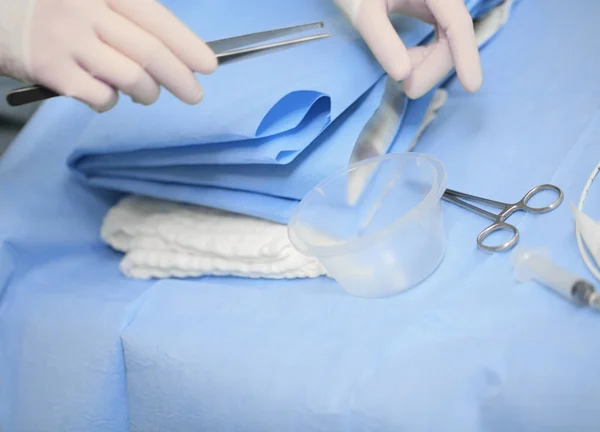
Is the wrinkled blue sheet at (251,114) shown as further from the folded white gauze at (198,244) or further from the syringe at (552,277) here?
the syringe at (552,277)

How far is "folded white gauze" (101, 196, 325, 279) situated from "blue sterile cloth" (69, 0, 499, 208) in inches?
1.1

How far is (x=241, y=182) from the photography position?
70cm

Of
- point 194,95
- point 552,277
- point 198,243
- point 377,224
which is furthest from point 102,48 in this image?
point 552,277

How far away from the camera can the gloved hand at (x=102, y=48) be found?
61 centimetres

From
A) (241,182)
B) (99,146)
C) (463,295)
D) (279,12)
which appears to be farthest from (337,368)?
(279,12)

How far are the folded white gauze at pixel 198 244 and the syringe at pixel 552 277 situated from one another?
0.20 metres

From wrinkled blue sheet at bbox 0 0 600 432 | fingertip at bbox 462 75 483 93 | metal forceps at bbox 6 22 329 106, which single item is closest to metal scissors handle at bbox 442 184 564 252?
wrinkled blue sheet at bbox 0 0 600 432

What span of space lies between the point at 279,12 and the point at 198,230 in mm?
389

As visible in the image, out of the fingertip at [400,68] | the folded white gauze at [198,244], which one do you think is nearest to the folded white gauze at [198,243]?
the folded white gauze at [198,244]

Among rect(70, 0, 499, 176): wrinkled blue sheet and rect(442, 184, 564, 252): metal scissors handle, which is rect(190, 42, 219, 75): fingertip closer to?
rect(70, 0, 499, 176): wrinkled blue sheet

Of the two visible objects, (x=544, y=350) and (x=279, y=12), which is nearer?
(x=544, y=350)

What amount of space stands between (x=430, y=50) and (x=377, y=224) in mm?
236

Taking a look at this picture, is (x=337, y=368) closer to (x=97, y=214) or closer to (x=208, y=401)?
(x=208, y=401)

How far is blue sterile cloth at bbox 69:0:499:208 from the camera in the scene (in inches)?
26.6
